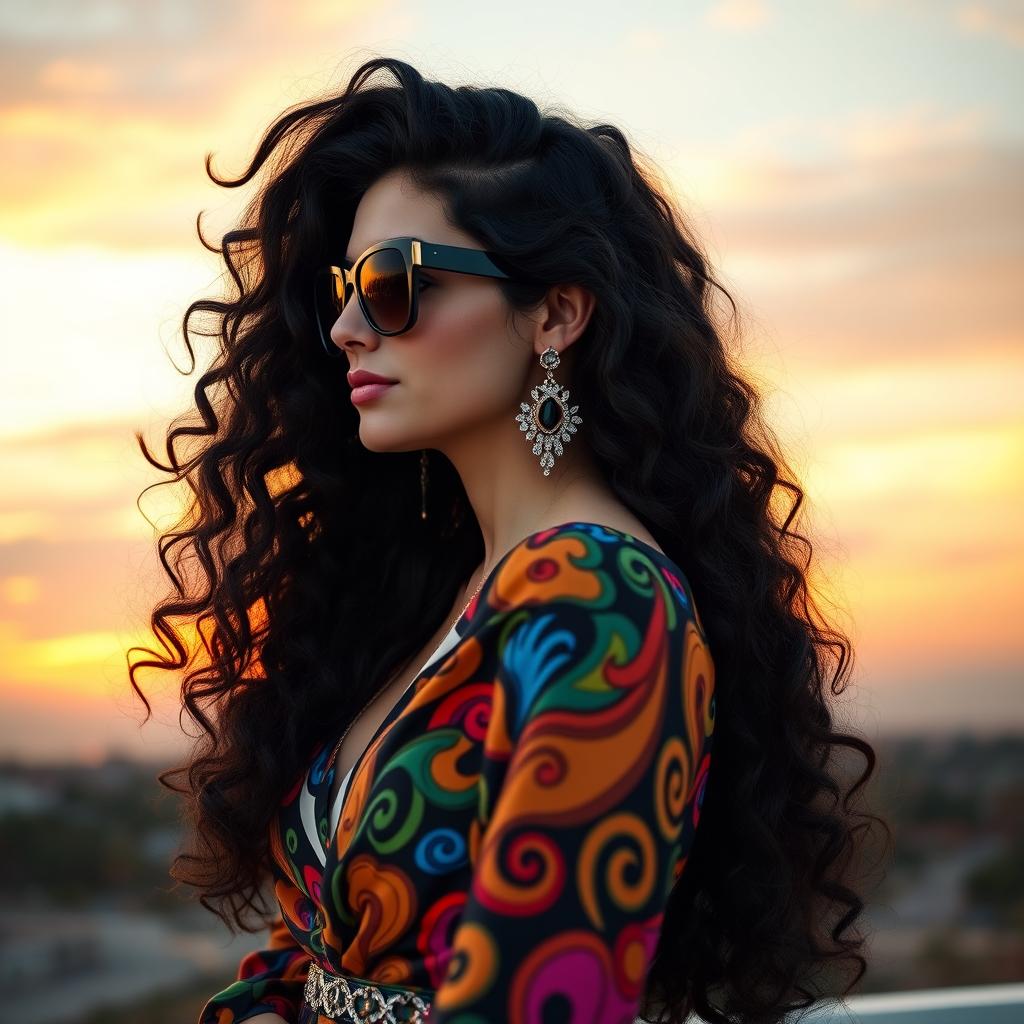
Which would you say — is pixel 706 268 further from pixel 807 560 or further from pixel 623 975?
pixel 623 975

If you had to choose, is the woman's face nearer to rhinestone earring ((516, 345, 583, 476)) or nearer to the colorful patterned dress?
rhinestone earring ((516, 345, 583, 476))

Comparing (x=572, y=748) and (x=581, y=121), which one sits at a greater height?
(x=581, y=121)

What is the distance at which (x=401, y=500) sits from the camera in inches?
101

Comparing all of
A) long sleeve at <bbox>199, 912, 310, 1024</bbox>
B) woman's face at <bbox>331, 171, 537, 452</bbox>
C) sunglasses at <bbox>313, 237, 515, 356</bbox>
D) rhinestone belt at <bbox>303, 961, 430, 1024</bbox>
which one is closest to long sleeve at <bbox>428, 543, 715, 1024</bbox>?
rhinestone belt at <bbox>303, 961, 430, 1024</bbox>

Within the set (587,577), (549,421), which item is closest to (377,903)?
(587,577)

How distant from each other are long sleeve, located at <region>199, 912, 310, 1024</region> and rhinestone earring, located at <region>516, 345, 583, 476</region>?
3.20ft

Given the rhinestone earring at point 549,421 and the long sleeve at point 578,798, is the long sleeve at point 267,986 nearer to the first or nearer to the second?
the long sleeve at point 578,798

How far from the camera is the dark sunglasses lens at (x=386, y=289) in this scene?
6.40 ft

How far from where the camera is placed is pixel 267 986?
90.0 inches

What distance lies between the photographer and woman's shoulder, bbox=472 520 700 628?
158 centimetres

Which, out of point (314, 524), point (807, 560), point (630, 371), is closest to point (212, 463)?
point (314, 524)

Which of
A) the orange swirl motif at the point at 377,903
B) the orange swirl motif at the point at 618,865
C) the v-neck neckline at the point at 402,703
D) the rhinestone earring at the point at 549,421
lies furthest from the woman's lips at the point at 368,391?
the orange swirl motif at the point at 618,865

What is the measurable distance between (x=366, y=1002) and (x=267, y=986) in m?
0.50

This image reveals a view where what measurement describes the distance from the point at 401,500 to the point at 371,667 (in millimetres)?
360
